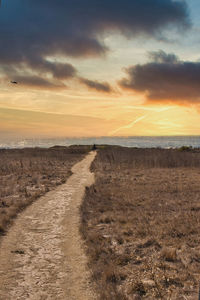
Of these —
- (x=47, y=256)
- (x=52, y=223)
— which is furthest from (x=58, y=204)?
(x=47, y=256)

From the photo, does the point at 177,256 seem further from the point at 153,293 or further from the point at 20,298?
the point at 20,298

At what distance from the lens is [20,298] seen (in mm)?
6531

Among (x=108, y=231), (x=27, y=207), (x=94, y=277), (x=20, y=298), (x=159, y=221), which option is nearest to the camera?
(x=20, y=298)

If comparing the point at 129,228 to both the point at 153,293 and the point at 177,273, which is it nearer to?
the point at 177,273

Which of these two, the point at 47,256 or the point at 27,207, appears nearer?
the point at 47,256

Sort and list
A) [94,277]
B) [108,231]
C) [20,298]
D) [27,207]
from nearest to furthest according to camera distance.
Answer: [20,298] < [94,277] < [108,231] < [27,207]

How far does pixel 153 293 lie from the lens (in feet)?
21.7

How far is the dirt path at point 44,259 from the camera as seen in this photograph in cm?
685

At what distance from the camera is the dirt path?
685cm

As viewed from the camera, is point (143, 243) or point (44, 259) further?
point (143, 243)

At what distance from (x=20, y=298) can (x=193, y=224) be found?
27.1 ft

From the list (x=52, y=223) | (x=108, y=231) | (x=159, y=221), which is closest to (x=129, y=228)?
(x=108, y=231)

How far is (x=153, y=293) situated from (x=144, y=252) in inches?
103

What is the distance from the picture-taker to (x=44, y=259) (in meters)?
8.80
